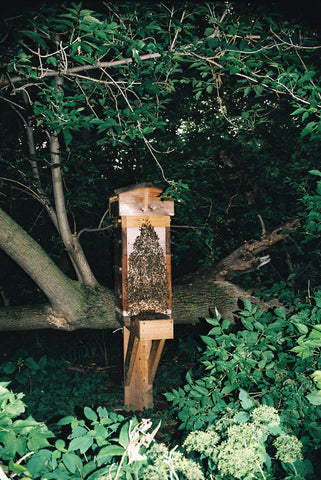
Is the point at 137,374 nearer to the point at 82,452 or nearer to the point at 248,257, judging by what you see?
the point at 248,257

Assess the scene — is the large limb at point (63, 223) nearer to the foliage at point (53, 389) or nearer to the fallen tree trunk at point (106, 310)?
the fallen tree trunk at point (106, 310)

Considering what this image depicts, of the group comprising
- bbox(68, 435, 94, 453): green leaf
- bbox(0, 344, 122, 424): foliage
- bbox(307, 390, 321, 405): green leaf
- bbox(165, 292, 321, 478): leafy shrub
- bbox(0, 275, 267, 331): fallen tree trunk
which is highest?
bbox(307, 390, 321, 405): green leaf

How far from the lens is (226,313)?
369cm

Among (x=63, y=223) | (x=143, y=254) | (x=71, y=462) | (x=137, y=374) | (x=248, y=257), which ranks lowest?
(x=137, y=374)

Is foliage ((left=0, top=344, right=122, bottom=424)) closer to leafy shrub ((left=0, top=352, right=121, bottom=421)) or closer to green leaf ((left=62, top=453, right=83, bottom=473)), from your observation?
leafy shrub ((left=0, top=352, right=121, bottom=421))

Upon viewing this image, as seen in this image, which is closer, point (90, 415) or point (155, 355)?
point (90, 415)

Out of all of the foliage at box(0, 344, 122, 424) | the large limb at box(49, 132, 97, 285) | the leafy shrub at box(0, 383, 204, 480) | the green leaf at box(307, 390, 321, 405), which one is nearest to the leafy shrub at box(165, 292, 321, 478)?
the green leaf at box(307, 390, 321, 405)

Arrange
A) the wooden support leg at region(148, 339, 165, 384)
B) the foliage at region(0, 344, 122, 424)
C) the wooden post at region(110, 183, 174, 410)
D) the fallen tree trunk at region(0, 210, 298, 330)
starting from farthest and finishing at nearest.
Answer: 1. the foliage at region(0, 344, 122, 424)
2. the wooden support leg at region(148, 339, 165, 384)
3. the fallen tree trunk at region(0, 210, 298, 330)
4. the wooden post at region(110, 183, 174, 410)

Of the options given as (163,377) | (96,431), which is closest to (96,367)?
(163,377)

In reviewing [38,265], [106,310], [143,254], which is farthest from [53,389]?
[143,254]

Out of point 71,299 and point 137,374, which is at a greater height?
point 71,299

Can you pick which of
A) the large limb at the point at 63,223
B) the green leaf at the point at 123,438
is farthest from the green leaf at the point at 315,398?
the large limb at the point at 63,223

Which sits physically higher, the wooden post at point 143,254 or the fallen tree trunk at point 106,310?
the wooden post at point 143,254

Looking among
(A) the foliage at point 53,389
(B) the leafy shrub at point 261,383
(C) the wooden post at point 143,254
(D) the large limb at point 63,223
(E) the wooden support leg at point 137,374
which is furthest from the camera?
(A) the foliage at point 53,389
